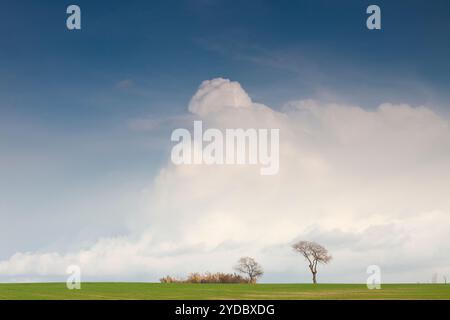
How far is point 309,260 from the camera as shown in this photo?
5050 cm
